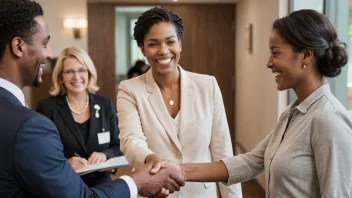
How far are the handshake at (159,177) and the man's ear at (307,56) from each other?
0.74 m

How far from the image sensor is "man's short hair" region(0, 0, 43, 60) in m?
1.33

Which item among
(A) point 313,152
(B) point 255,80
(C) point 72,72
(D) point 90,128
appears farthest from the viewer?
(B) point 255,80

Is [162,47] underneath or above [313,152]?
above

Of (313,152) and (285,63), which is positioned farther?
(285,63)

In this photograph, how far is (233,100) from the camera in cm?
662

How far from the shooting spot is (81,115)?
292 centimetres

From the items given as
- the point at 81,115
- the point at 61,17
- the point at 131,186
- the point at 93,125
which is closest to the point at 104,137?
the point at 93,125

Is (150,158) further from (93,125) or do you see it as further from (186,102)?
Answer: (93,125)

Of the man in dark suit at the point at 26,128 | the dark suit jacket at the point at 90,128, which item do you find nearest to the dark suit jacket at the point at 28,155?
the man in dark suit at the point at 26,128

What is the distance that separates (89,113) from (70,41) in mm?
4501

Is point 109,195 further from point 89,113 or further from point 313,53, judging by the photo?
point 89,113

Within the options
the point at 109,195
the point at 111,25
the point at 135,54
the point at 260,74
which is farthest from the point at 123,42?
the point at 109,195

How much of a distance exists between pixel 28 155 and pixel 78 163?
1.44 meters

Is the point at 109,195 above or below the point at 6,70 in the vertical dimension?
below
